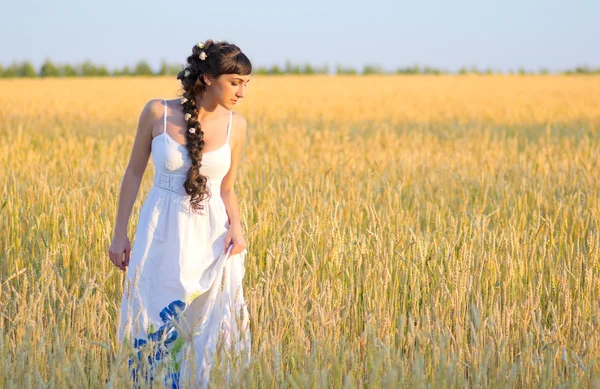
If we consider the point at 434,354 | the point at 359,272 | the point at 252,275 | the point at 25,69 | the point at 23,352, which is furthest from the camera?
the point at 25,69

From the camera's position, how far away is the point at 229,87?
9.01 ft

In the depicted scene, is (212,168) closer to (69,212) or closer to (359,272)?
(359,272)

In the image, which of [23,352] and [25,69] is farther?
[25,69]

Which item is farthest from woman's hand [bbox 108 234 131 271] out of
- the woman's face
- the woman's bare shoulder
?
the woman's face

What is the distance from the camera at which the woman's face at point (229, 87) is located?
9.00ft

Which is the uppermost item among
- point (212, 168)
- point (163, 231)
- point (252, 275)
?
point (212, 168)

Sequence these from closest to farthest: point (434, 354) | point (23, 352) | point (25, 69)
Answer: point (23, 352) → point (434, 354) → point (25, 69)

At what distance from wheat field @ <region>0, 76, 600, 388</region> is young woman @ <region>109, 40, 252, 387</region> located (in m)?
0.17

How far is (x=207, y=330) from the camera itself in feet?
9.36

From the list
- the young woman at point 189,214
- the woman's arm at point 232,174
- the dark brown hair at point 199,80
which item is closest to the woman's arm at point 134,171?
the young woman at point 189,214

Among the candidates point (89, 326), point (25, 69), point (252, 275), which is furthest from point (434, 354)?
point (25, 69)

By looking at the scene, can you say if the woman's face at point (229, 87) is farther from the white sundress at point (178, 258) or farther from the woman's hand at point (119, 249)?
the woman's hand at point (119, 249)

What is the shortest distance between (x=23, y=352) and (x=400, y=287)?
1829 mm

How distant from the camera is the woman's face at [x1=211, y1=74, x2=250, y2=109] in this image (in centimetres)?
274
